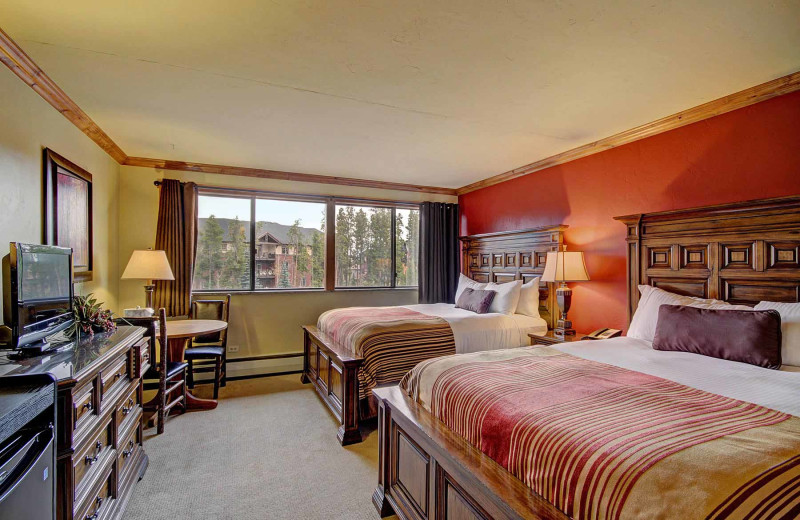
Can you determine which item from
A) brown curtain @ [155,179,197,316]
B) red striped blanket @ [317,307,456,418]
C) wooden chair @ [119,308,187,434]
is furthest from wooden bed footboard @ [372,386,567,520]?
brown curtain @ [155,179,197,316]

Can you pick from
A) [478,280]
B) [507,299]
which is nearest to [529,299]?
[507,299]

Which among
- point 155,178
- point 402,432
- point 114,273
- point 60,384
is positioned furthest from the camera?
point 155,178

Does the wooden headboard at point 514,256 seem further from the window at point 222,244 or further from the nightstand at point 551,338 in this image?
the window at point 222,244

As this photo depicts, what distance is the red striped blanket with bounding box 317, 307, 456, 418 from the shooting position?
3.09 m

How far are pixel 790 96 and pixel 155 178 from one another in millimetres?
5779

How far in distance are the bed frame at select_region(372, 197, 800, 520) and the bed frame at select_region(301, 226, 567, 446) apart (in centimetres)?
79

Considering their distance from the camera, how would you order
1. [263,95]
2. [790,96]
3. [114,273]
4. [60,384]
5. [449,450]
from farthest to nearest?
[114,273] < [263,95] < [790,96] < [449,450] < [60,384]

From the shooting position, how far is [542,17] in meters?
1.88

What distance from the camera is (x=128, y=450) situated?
228cm

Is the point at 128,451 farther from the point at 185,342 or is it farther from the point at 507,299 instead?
the point at 507,299

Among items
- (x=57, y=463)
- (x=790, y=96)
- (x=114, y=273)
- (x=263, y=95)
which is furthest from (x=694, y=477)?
(x=114, y=273)

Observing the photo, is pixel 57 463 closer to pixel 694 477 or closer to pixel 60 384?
pixel 60 384

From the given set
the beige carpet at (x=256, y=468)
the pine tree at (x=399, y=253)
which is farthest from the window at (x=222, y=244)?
the pine tree at (x=399, y=253)

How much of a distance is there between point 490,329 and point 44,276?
3.28 metres
